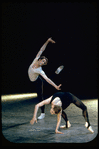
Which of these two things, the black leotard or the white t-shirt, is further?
the white t-shirt

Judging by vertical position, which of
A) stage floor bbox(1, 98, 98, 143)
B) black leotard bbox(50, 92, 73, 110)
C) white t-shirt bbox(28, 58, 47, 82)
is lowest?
stage floor bbox(1, 98, 98, 143)

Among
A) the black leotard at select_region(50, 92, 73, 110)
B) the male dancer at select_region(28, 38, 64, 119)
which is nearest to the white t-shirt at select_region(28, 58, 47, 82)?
the male dancer at select_region(28, 38, 64, 119)

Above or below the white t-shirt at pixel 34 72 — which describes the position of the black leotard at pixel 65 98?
below

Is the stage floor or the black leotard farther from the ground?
the black leotard

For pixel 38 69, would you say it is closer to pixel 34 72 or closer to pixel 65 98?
pixel 34 72

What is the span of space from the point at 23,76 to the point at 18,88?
1.28 metres

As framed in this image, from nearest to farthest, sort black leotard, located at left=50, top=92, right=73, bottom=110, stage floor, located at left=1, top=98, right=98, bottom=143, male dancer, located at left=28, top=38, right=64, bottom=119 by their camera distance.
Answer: stage floor, located at left=1, top=98, right=98, bottom=143
black leotard, located at left=50, top=92, right=73, bottom=110
male dancer, located at left=28, top=38, right=64, bottom=119

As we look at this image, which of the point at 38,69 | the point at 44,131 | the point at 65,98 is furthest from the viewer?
the point at 38,69

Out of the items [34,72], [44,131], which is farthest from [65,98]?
[34,72]

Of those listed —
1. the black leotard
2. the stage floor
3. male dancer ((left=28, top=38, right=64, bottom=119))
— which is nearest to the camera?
the stage floor

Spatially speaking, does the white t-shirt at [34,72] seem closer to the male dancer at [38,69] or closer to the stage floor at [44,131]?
the male dancer at [38,69]

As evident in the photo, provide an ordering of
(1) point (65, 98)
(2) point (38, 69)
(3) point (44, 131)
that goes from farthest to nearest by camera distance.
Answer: (2) point (38, 69) → (3) point (44, 131) → (1) point (65, 98)

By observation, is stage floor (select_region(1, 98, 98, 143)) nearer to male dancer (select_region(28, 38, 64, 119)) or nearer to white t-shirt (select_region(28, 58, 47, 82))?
male dancer (select_region(28, 38, 64, 119))

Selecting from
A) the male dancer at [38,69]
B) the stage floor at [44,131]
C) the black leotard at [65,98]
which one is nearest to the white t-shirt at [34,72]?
the male dancer at [38,69]
